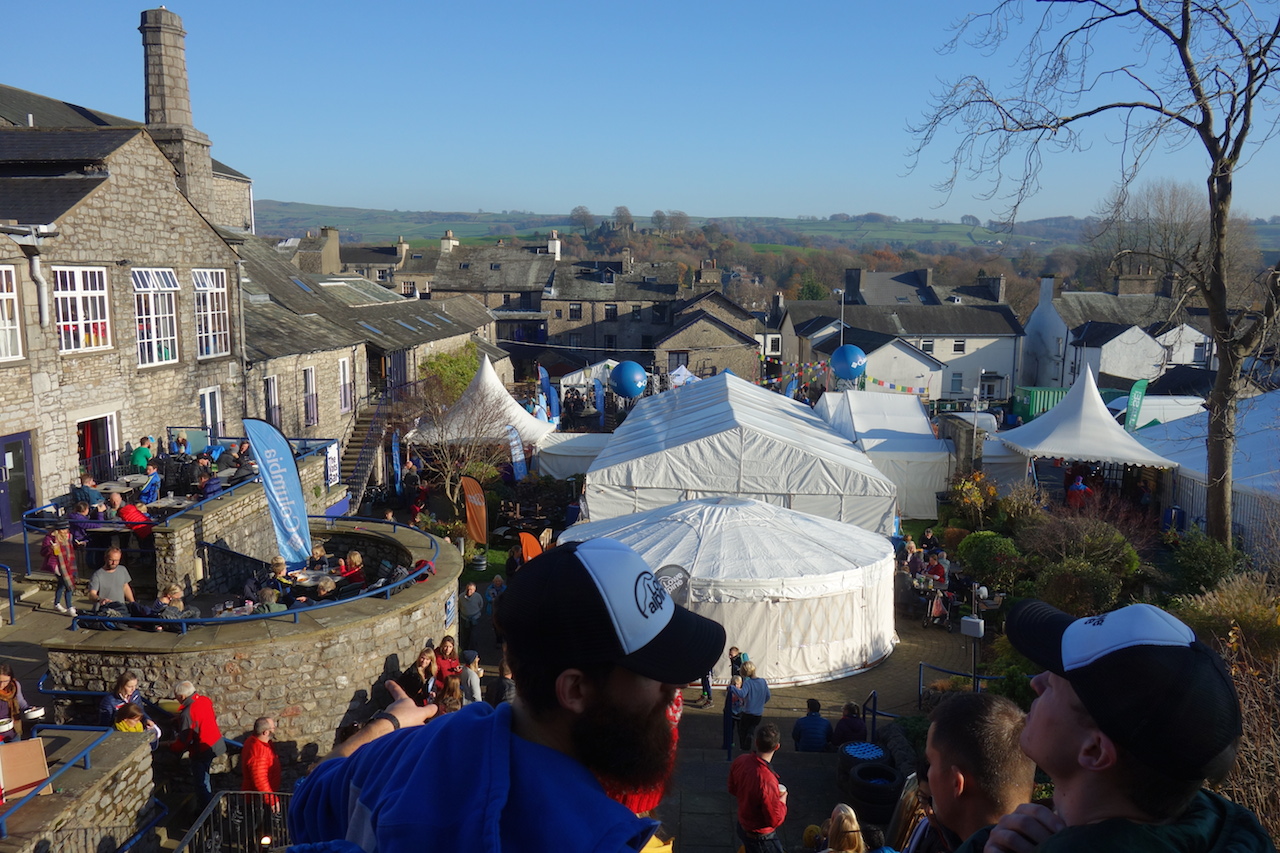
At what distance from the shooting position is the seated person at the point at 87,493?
12463 mm

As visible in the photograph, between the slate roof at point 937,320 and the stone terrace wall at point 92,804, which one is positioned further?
the slate roof at point 937,320

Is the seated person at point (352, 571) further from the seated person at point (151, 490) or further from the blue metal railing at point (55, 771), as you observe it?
the blue metal railing at point (55, 771)

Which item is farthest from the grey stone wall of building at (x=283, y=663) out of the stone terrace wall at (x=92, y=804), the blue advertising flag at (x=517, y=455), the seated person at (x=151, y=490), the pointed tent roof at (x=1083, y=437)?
the pointed tent roof at (x=1083, y=437)

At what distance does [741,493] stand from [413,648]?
30.5ft

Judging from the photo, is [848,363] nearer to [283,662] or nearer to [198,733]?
[283,662]

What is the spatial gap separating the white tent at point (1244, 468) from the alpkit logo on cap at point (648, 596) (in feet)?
50.9

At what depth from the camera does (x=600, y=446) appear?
25.3 m

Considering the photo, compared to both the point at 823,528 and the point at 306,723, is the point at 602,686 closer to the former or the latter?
the point at 306,723

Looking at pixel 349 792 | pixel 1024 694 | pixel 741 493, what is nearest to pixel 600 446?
pixel 741 493

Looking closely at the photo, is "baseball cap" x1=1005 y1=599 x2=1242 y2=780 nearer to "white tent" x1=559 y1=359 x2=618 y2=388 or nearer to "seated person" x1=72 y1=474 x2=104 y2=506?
"seated person" x1=72 y1=474 x2=104 y2=506

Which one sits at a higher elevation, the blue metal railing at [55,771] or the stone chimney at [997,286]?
the stone chimney at [997,286]

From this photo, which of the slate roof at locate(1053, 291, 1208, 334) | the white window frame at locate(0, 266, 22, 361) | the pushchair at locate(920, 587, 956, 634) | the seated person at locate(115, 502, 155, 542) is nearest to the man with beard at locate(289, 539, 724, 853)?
the seated person at locate(115, 502, 155, 542)

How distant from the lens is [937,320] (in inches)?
1998

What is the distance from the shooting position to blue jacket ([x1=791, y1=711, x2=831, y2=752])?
449 inches
